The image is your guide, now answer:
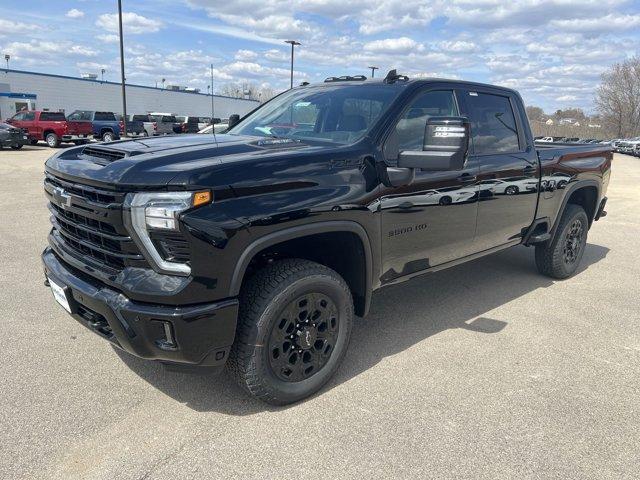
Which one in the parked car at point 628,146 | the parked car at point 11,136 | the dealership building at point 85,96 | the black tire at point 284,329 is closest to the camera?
the black tire at point 284,329

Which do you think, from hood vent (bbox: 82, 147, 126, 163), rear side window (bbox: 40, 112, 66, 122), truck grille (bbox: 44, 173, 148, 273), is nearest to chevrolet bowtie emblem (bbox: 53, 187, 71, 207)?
truck grille (bbox: 44, 173, 148, 273)

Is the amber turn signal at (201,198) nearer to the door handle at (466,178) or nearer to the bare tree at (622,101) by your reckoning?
the door handle at (466,178)

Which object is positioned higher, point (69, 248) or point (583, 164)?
point (583, 164)

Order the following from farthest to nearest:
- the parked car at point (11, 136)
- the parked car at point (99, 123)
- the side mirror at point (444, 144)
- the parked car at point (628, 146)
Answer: the parked car at point (628, 146) < the parked car at point (99, 123) < the parked car at point (11, 136) < the side mirror at point (444, 144)

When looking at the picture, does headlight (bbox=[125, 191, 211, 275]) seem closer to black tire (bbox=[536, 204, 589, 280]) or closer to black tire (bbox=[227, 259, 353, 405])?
black tire (bbox=[227, 259, 353, 405])

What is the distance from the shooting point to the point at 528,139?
4.82 m

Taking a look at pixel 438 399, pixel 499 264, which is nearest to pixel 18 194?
pixel 499 264

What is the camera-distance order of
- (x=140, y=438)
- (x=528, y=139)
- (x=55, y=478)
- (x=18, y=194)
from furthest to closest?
1. (x=18, y=194)
2. (x=528, y=139)
3. (x=140, y=438)
4. (x=55, y=478)

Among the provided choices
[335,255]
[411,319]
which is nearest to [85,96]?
[411,319]

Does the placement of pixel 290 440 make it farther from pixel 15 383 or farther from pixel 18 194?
pixel 18 194

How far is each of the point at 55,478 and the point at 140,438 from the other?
434mm

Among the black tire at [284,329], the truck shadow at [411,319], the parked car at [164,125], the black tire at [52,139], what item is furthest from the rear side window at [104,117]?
the black tire at [284,329]

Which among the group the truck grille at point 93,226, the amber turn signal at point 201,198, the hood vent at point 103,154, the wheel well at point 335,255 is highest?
the hood vent at point 103,154

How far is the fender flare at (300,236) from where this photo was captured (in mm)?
2580
